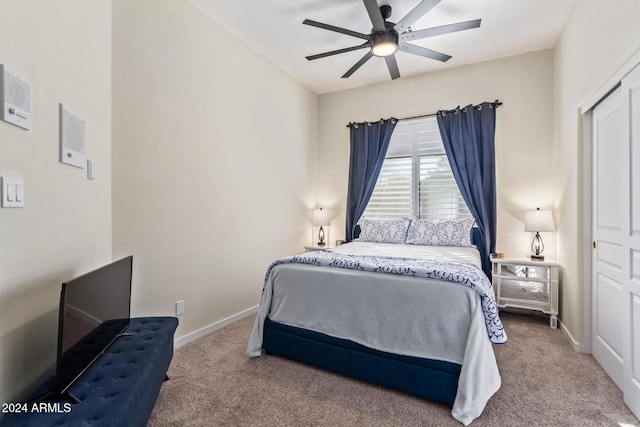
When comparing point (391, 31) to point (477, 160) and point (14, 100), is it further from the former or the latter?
point (14, 100)

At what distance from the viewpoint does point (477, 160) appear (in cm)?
371

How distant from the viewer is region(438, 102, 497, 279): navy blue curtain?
364cm

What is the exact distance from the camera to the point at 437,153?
Result: 4086 millimetres

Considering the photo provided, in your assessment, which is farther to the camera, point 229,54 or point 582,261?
point 229,54

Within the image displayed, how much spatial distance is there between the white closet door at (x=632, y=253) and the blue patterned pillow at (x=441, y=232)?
1.70 meters

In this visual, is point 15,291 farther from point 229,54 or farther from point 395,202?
point 395,202

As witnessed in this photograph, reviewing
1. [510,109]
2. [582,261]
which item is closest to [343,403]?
[582,261]

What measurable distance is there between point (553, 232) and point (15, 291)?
4.45 meters

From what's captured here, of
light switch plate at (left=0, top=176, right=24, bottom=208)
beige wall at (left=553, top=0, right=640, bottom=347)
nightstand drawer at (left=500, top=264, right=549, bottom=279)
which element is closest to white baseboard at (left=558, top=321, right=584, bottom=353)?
beige wall at (left=553, top=0, right=640, bottom=347)

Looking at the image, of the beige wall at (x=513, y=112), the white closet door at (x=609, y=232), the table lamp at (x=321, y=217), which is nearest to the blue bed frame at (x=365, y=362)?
the white closet door at (x=609, y=232)

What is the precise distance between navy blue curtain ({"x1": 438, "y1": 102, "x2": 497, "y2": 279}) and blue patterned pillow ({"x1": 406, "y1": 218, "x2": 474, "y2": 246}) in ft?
0.80

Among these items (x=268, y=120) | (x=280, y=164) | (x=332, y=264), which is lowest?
(x=332, y=264)

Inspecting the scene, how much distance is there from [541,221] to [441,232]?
101 centimetres

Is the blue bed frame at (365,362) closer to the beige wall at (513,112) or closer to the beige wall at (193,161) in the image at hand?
the beige wall at (193,161)
